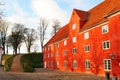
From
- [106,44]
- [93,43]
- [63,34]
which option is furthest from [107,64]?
[63,34]

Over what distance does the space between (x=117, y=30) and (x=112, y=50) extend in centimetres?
309

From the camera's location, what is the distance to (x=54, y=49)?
202 ft

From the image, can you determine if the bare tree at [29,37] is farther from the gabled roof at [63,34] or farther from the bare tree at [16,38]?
the gabled roof at [63,34]

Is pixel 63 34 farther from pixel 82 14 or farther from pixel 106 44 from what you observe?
pixel 106 44

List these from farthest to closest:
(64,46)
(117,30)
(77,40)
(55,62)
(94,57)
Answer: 1. (55,62)
2. (64,46)
3. (77,40)
4. (94,57)
5. (117,30)

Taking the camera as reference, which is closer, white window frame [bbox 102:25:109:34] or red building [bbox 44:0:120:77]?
red building [bbox 44:0:120:77]

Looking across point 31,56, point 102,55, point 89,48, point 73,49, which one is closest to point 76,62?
point 73,49

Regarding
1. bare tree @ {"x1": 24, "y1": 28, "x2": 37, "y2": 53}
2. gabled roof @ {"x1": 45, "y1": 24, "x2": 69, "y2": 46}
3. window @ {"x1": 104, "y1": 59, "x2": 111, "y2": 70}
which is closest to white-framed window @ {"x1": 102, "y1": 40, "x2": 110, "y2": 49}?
window @ {"x1": 104, "y1": 59, "x2": 111, "y2": 70}

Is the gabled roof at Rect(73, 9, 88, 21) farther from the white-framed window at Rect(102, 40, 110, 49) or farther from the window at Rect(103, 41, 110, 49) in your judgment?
the window at Rect(103, 41, 110, 49)

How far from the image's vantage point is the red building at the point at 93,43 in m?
29.7

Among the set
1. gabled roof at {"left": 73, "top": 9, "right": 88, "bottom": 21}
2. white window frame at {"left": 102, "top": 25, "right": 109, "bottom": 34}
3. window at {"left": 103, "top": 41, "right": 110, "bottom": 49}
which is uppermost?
gabled roof at {"left": 73, "top": 9, "right": 88, "bottom": 21}

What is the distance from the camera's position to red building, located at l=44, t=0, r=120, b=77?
29.7 meters

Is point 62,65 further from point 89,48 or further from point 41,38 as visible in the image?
point 41,38

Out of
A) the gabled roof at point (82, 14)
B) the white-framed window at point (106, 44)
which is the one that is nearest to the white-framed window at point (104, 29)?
the white-framed window at point (106, 44)
